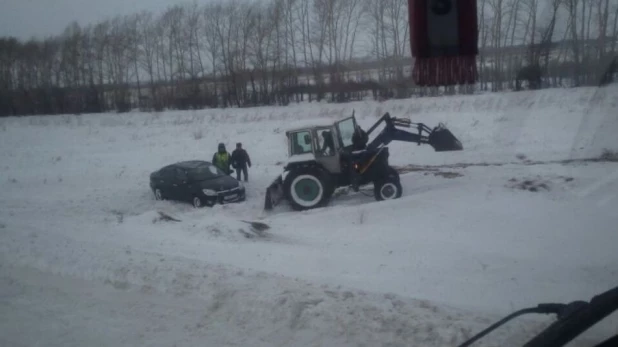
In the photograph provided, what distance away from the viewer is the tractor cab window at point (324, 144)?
13.4 metres

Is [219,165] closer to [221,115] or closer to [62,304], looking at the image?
[62,304]

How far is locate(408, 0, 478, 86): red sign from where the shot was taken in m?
4.13

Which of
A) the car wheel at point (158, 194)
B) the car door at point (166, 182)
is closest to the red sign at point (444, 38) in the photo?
the car door at point (166, 182)

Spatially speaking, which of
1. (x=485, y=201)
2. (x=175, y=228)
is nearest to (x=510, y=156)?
(x=485, y=201)

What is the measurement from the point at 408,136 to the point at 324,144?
7.22 feet

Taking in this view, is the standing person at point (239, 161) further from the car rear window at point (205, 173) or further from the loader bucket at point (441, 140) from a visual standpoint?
the loader bucket at point (441, 140)

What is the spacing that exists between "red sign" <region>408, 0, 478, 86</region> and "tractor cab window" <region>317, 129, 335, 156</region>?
8818 mm

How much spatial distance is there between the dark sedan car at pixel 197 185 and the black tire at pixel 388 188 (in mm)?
3841

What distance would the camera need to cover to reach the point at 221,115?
2983 centimetres

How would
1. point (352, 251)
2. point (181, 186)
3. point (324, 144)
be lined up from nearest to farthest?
point (352, 251)
point (324, 144)
point (181, 186)

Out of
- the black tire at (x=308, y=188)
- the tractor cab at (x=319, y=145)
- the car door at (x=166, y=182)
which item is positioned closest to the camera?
the black tire at (x=308, y=188)

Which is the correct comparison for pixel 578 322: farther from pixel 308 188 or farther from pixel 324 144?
pixel 324 144

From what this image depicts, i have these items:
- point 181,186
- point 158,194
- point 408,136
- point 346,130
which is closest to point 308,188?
point 346,130

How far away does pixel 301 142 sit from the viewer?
1373 cm
